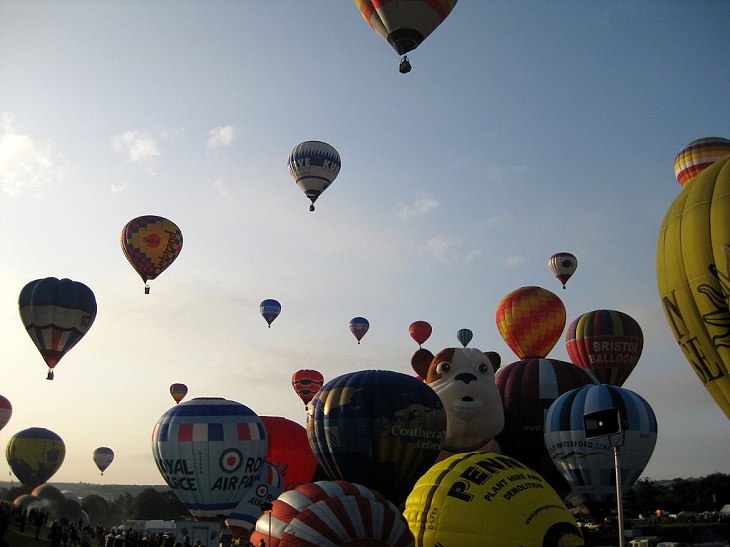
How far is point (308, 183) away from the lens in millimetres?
34531

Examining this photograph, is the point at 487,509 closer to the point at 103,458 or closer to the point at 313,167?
the point at 313,167

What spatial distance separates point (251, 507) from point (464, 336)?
22435 mm

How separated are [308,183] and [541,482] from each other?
22.4 m

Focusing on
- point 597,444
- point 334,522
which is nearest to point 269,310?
point 597,444

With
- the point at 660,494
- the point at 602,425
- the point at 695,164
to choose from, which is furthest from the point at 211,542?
the point at 660,494

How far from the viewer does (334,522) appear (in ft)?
46.0

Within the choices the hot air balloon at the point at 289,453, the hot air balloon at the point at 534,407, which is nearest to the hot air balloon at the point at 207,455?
the hot air balloon at the point at 289,453

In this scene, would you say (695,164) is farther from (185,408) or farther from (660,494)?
(660,494)

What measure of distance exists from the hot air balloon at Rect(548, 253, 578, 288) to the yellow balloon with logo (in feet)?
87.7

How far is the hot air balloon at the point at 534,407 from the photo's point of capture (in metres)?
25.4

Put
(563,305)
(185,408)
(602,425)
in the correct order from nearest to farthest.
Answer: (602,425) < (185,408) < (563,305)

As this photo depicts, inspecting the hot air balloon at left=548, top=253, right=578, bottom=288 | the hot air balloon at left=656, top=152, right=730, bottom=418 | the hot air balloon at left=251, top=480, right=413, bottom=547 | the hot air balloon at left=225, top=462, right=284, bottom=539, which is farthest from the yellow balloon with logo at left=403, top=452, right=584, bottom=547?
the hot air balloon at left=548, top=253, right=578, bottom=288

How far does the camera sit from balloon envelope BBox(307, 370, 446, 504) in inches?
798

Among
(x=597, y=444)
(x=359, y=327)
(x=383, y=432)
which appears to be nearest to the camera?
(x=383, y=432)
